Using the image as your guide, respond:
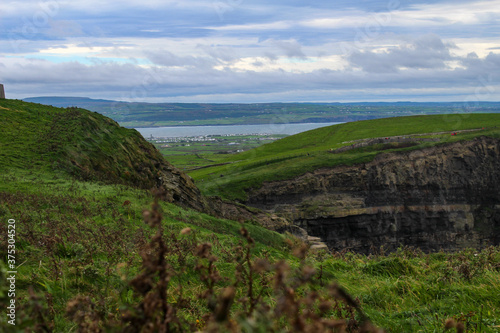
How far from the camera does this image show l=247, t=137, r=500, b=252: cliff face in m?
44.4

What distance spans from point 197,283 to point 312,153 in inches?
2018

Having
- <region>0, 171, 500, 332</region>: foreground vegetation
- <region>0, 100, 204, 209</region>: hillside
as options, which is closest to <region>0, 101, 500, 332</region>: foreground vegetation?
<region>0, 171, 500, 332</region>: foreground vegetation

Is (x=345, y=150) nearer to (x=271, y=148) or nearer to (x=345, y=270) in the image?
(x=271, y=148)

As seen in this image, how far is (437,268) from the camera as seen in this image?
29.8 ft

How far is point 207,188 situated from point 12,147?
80.4 feet

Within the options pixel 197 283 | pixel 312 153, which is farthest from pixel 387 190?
pixel 197 283

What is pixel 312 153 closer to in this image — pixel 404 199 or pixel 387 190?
pixel 387 190

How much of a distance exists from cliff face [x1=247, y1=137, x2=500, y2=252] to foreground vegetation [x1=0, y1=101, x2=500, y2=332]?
32.3 m

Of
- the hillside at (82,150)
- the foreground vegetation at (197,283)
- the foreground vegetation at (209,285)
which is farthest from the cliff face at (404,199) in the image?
the foreground vegetation at (209,285)

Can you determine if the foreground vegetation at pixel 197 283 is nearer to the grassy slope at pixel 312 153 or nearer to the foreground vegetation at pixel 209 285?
the foreground vegetation at pixel 209 285

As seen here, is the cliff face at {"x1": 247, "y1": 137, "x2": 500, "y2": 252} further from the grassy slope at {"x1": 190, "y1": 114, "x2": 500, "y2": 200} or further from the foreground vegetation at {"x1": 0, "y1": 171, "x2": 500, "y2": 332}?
the foreground vegetation at {"x1": 0, "y1": 171, "x2": 500, "y2": 332}

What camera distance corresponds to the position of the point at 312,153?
57.0 m

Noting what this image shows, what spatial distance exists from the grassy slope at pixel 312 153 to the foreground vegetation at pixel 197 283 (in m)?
31.6

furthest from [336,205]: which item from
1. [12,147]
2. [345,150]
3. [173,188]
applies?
[12,147]
